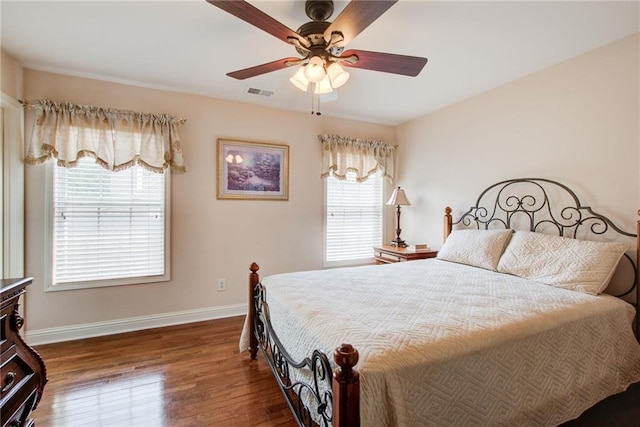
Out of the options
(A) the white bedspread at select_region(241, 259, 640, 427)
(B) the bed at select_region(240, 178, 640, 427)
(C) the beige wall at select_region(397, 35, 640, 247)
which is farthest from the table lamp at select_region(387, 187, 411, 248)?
(A) the white bedspread at select_region(241, 259, 640, 427)

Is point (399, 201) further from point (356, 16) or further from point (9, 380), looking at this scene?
point (9, 380)

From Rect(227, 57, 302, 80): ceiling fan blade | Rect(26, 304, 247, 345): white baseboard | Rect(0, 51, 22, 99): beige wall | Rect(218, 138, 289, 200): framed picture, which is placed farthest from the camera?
Rect(218, 138, 289, 200): framed picture

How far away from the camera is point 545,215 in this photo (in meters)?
2.51

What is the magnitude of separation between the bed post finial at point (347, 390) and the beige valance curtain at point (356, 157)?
9.48ft

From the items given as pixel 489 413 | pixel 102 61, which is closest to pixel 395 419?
pixel 489 413

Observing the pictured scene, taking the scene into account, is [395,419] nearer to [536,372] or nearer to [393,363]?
[393,363]

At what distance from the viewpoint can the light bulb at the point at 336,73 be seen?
1769 mm

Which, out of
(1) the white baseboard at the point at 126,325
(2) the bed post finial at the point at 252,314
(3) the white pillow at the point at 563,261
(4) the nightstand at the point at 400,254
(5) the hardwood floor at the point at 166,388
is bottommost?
(5) the hardwood floor at the point at 166,388

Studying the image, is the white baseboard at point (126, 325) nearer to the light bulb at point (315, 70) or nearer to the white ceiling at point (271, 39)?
the white ceiling at point (271, 39)

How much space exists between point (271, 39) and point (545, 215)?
267cm

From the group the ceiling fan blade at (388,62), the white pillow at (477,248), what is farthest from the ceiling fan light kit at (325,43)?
the white pillow at (477,248)

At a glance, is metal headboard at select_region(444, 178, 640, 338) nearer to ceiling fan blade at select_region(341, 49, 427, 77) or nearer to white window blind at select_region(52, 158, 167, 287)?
ceiling fan blade at select_region(341, 49, 427, 77)

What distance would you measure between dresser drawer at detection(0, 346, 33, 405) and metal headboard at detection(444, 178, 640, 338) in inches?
135

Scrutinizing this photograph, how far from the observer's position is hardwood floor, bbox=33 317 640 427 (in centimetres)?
171
